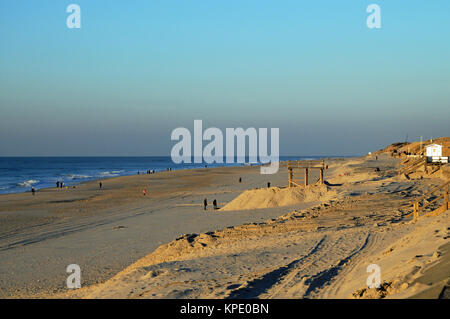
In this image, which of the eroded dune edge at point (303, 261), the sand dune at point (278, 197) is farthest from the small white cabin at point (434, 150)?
the eroded dune edge at point (303, 261)

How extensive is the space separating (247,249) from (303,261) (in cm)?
252

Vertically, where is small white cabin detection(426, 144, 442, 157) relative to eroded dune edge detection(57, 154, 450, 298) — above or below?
above

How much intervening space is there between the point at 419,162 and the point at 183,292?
37161mm

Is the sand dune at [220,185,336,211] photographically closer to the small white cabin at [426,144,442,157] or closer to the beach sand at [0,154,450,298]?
the beach sand at [0,154,450,298]

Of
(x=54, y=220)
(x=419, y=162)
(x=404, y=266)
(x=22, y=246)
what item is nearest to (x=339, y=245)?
(x=404, y=266)

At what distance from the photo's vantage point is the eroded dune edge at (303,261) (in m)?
8.68

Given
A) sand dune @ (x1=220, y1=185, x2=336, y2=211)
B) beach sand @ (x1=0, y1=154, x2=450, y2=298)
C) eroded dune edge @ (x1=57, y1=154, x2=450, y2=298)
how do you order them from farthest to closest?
1. sand dune @ (x1=220, y1=185, x2=336, y2=211)
2. beach sand @ (x1=0, y1=154, x2=450, y2=298)
3. eroded dune edge @ (x1=57, y1=154, x2=450, y2=298)

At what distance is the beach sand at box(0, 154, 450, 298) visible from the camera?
9.16 meters

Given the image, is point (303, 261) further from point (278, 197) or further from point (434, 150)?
point (434, 150)

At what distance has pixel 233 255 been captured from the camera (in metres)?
12.9

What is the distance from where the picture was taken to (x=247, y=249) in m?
13.7

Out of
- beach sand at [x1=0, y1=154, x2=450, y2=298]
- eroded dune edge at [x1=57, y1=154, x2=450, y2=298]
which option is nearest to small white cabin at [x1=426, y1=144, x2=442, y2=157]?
beach sand at [x1=0, y1=154, x2=450, y2=298]

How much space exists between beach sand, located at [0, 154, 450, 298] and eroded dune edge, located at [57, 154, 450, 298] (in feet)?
0.11
